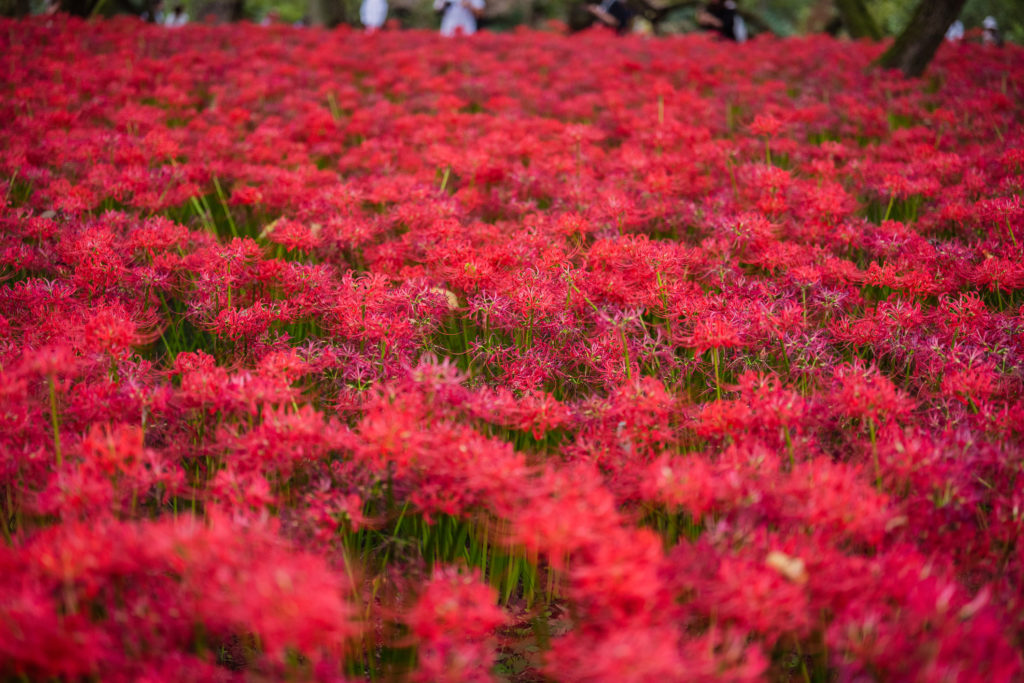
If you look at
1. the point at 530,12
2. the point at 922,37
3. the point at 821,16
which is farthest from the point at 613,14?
the point at 922,37

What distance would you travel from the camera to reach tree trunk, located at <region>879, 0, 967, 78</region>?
5648mm

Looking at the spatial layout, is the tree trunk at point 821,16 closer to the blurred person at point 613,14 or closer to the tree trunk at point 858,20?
the blurred person at point 613,14

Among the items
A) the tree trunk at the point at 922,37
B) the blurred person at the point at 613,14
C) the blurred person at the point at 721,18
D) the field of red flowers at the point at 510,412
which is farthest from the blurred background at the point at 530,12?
the field of red flowers at the point at 510,412

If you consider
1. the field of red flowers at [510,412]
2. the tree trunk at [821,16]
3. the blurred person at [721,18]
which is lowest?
the field of red flowers at [510,412]

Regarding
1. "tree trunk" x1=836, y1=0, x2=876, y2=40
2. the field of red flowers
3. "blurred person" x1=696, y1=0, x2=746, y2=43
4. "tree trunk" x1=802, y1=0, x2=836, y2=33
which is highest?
"tree trunk" x1=802, y1=0, x2=836, y2=33

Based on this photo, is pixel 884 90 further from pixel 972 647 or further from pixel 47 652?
pixel 47 652

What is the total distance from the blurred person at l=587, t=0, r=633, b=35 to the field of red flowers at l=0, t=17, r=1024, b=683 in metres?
9.19

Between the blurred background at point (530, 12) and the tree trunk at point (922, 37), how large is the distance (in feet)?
8.81

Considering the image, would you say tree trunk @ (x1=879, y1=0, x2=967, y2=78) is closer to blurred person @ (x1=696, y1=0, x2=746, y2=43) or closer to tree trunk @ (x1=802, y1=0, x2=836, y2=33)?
blurred person @ (x1=696, y1=0, x2=746, y2=43)

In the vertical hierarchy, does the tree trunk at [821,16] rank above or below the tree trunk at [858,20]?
above

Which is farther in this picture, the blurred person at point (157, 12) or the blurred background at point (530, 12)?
the blurred person at point (157, 12)

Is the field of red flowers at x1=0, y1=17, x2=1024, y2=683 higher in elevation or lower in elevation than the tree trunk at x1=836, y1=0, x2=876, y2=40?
lower

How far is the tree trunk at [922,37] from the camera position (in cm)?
565

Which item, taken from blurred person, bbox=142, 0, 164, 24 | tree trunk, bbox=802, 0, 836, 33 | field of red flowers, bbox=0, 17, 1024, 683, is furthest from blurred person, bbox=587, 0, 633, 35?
field of red flowers, bbox=0, 17, 1024, 683
